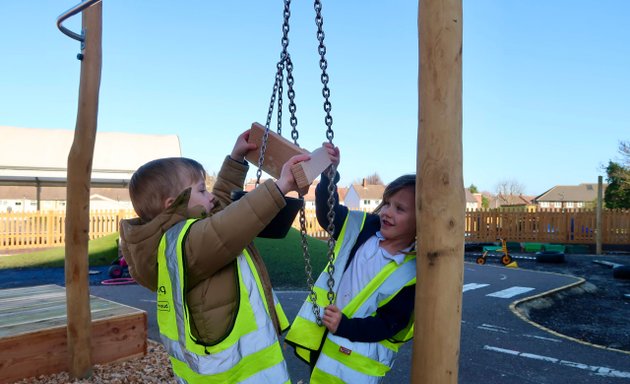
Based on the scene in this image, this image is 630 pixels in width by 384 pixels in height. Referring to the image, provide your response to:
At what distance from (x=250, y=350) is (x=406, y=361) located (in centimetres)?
388

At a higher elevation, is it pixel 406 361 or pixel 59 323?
pixel 59 323

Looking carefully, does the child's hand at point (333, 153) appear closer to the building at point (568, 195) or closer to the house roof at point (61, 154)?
the house roof at point (61, 154)

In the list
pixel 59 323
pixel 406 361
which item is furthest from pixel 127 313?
pixel 406 361

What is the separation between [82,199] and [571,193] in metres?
78.6

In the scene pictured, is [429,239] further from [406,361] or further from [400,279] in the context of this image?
[406,361]

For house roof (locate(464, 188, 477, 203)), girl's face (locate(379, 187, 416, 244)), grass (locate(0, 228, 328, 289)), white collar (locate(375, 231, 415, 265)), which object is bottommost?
grass (locate(0, 228, 328, 289))

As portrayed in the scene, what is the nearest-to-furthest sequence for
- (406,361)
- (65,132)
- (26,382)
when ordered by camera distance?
(26,382), (406,361), (65,132)

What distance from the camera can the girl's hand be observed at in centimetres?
209

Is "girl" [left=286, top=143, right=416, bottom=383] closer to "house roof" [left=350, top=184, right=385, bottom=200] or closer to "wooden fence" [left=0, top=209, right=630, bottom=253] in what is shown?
"wooden fence" [left=0, top=209, right=630, bottom=253]

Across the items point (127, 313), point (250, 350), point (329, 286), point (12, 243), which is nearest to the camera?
point (250, 350)

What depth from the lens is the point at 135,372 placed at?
445 cm

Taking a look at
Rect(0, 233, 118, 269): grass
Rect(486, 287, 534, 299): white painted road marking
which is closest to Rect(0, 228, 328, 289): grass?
Rect(0, 233, 118, 269): grass

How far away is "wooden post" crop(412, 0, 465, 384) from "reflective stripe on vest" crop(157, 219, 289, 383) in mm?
608

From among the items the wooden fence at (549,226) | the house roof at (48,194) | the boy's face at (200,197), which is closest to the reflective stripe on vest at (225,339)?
the boy's face at (200,197)
